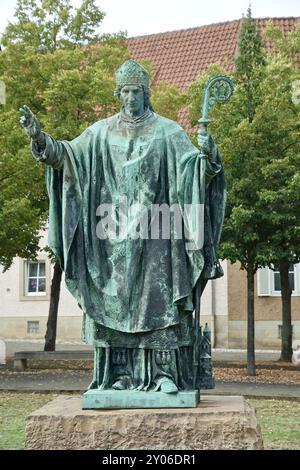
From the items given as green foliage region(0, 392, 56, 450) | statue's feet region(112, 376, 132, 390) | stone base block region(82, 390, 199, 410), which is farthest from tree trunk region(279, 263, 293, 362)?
stone base block region(82, 390, 199, 410)

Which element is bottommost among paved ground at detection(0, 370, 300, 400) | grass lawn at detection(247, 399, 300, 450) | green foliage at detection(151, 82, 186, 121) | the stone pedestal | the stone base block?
grass lawn at detection(247, 399, 300, 450)

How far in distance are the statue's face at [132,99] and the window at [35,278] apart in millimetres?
28199

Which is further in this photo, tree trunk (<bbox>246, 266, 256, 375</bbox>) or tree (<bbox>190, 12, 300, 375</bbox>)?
tree trunk (<bbox>246, 266, 256, 375</bbox>)

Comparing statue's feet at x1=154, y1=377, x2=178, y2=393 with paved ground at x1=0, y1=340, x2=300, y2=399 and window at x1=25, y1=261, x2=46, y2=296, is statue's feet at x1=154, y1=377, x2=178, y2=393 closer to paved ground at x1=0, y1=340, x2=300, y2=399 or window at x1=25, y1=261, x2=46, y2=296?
paved ground at x1=0, y1=340, x2=300, y2=399

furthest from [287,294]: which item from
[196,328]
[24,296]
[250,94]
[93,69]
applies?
[196,328]

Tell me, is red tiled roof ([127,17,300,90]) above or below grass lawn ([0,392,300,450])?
above

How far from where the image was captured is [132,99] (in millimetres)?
7164

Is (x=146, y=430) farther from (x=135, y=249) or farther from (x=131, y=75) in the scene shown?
(x=131, y=75)

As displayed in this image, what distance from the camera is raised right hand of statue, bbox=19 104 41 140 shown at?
6609 millimetres

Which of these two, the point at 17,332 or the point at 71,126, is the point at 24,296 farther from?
the point at 71,126

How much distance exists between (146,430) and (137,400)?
327 millimetres

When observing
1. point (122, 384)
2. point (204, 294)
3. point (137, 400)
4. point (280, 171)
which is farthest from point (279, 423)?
point (204, 294)

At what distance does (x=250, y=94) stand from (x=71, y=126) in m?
4.45

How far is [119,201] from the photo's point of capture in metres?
7.02
